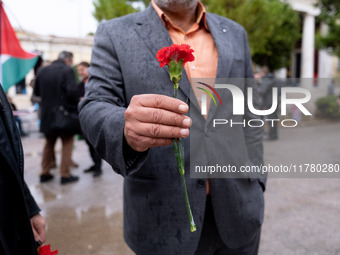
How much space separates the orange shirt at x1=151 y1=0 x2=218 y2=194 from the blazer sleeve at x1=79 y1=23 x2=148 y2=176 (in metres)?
0.26

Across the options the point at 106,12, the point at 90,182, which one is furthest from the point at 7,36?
the point at 106,12

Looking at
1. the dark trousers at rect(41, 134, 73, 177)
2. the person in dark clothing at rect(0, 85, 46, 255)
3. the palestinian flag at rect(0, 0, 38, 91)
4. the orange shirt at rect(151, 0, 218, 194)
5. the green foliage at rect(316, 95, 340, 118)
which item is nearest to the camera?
the person in dark clothing at rect(0, 85, 46, 255)

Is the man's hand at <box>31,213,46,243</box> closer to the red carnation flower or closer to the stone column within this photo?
the red carnation flower

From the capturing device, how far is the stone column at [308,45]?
70.2 feet

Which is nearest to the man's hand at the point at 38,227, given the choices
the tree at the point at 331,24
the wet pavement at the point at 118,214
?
the wet pavement at the point at 118,214

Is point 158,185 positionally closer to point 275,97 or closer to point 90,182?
point 275,97

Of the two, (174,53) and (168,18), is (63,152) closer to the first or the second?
(168,18)

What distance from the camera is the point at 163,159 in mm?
1185

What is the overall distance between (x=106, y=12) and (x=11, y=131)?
11.8 m

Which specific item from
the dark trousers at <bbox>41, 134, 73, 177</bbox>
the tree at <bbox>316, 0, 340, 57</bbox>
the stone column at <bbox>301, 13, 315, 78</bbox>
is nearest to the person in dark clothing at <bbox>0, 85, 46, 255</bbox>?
the dark trousers at <bbox>41, 134, 73, 177</bbox>

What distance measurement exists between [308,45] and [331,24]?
1133 cm

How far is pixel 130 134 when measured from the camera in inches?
29.9

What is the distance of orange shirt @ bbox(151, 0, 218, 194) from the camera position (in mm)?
1283

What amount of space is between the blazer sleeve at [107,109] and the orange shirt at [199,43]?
0.85ft
